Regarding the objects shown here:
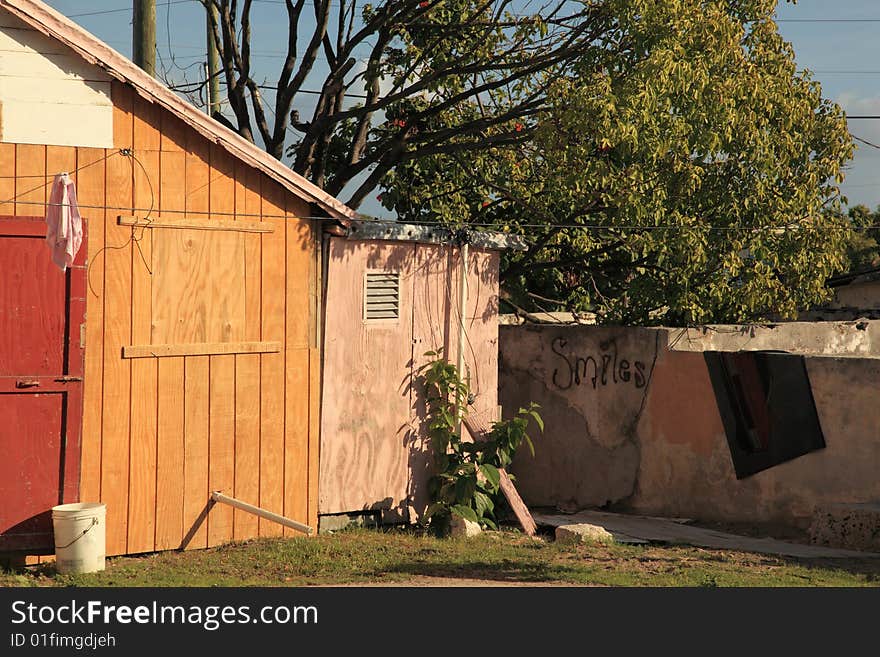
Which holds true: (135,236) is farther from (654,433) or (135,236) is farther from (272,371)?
(654,433)

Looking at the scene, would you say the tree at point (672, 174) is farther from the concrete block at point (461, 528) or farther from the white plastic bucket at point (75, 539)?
the white plastic bucket at point (75, 539)

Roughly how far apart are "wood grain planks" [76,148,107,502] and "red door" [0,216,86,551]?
6.5 inches

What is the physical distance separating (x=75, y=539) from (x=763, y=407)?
7.24 meters

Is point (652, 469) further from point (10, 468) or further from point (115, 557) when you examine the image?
point (10, 468)

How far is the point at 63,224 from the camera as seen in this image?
8.17 metres

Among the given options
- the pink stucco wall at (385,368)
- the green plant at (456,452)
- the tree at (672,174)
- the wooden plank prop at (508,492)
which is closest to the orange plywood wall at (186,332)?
the pink stucco wall at (385,368)

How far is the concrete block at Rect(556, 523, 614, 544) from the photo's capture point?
10383mm

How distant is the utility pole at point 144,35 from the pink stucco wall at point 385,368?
158 inches

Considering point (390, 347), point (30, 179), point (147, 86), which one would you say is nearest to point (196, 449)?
point (390, 347)

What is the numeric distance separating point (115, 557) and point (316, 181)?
687 cm

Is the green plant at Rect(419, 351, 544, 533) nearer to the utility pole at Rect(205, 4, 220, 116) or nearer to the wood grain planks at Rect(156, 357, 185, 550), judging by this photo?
the wood grain planks at Rect(156, 357, 185, 550)

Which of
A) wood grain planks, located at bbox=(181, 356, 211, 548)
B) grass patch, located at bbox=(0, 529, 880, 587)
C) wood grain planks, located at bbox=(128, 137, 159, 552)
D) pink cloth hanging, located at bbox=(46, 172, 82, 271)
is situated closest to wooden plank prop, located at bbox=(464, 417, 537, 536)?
grass patch, located at bbox=(0, 529, 880, 587)

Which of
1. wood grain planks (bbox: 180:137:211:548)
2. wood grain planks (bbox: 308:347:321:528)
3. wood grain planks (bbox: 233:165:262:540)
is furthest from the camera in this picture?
wood grain planks (bbox: 308:347:321:528)

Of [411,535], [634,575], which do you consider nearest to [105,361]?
[411,535]
